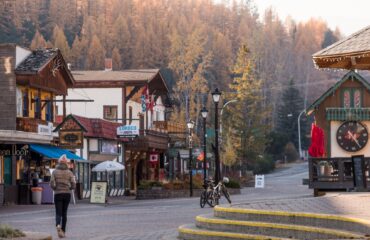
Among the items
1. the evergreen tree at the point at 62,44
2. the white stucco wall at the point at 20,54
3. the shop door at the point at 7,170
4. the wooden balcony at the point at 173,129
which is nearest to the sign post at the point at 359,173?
the shop door at the point at 7,170

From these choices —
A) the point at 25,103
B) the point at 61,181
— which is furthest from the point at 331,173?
the point at 25,103

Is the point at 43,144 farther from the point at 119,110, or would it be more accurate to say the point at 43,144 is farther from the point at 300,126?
the point at 300,126

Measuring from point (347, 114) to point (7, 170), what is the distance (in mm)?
15616

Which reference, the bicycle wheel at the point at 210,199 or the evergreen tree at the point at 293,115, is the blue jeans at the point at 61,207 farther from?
the evergreen tree at the point at 293,115

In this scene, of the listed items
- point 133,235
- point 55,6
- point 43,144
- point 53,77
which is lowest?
point 133,235

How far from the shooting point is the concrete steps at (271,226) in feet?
50.1

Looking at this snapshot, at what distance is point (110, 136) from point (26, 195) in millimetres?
12802

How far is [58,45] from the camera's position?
13475cm

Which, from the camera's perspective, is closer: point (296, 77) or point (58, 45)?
point (58, 45)

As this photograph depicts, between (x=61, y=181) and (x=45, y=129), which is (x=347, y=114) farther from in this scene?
(x=61, y=181)

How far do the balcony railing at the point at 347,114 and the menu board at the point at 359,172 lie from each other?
52.9 ft

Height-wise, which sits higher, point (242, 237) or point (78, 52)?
point (78, 52)

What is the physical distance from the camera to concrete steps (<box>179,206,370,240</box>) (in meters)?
15.3

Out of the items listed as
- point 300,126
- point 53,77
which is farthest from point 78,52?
point 53,77
